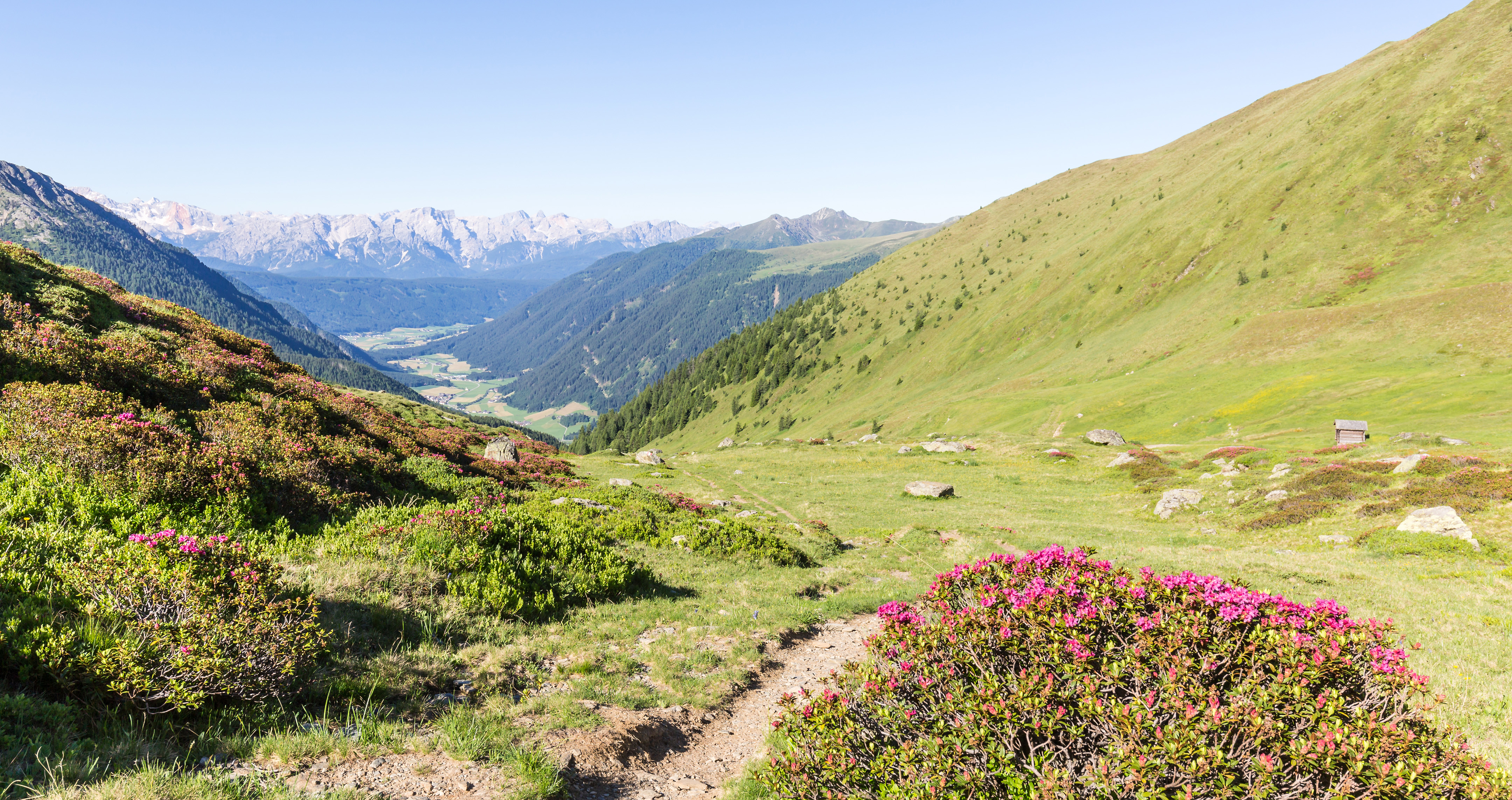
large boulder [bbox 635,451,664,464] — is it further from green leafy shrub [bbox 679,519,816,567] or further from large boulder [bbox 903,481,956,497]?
green leafy shrub [bbox 679,519,816,567]

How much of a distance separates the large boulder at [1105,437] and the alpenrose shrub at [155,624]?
63.9 metres

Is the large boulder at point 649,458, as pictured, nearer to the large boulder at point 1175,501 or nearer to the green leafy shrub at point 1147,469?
the green leafy shrub at point 1147,469

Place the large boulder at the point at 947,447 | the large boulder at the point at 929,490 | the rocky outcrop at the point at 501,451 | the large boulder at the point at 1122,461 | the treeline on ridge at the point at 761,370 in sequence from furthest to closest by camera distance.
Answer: the treeline on ridge at the point at 761,370 → the large boulder at the point at 947,447 → the large boulder at the point at 1122,461 → the large boulder at the point at 929,490 → the rocky outcrop at the point at 501,451

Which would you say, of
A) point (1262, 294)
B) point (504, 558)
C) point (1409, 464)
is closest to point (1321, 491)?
point (1409, 464)

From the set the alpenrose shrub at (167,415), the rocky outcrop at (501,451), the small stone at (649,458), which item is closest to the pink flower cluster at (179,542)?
the alpenrose shrub at (167,415)

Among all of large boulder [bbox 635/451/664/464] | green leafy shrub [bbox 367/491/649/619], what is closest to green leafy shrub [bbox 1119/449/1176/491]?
green leafy shrub [bbox 367/491/649/619]

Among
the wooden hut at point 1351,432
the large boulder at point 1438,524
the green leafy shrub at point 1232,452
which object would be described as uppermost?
the large boulder at point 1438,524

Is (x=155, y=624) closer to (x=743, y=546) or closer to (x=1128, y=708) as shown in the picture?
(x=1128, y=708)

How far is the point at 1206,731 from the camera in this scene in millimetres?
5152

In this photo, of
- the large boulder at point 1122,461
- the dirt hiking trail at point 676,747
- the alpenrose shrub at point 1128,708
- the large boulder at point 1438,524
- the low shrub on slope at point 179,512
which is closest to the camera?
the alpenrose shrub at point 1128,708

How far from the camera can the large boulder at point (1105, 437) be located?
57125mm

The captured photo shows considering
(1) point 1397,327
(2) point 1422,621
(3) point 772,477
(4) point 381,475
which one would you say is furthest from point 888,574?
(1) point 1397,327

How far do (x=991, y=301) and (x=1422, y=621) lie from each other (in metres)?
125

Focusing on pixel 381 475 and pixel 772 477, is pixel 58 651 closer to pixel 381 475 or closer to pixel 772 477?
pixel 381 475
